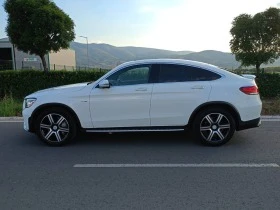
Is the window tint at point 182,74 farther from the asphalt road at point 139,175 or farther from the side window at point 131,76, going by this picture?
the asphalt road at point 139,175

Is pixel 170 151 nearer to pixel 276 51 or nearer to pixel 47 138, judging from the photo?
pixel 47 138

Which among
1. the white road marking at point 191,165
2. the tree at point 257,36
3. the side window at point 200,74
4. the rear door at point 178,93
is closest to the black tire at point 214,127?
the rear door at point 178,93

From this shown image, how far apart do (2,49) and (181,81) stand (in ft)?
132

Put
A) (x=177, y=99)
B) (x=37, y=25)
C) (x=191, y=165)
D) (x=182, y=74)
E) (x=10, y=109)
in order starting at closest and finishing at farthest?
(x=191, y=165) → (x=177, y=99) → (x=182, y=74) → (x=10, y=109) → (x=37, y=25)

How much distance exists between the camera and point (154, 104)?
6.47 meters

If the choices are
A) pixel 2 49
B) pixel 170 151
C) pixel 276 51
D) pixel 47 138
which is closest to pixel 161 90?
pixel 170 151

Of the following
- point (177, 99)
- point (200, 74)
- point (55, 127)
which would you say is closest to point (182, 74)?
point (200, 74)

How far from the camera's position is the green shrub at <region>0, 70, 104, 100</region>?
13492 mm

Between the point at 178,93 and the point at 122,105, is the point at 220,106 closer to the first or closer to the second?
the point at 178,93

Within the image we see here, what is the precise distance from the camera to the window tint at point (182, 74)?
21.5 ft

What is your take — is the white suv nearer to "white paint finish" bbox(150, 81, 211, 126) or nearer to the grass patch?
"white paint finish" bbox(150, 81, 211, 126)

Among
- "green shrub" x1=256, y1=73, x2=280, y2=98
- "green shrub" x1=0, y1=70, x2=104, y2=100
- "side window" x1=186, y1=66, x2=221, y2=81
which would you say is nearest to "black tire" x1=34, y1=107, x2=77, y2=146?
"side window" x1=186, y1=66, x2=221, y2=81

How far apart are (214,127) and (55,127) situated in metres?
2.96

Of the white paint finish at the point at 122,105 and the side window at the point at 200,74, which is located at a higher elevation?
the side window at the point at 200,74
